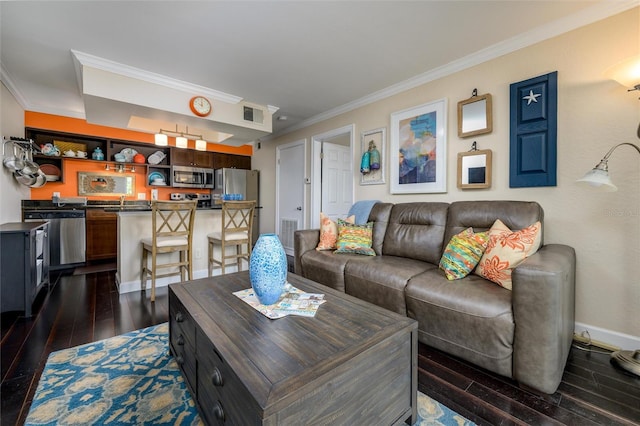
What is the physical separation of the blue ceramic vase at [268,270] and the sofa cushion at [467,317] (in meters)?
1.05

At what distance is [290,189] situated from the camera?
499 centimetres

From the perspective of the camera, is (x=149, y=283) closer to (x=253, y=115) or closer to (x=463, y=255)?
(x=253, y=115)

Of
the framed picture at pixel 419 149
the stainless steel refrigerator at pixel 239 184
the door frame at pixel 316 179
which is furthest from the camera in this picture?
the stainless steel refrigerator at pixel 239 184

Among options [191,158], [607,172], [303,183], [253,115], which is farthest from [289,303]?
[191,158]

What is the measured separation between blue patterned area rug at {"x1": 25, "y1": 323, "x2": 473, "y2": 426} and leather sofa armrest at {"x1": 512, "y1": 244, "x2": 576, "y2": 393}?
489 mm

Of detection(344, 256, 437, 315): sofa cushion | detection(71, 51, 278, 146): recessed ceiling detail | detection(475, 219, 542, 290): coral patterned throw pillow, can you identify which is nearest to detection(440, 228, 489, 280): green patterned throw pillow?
detection(475, 219, 542, 290): coral patterned throw pillow

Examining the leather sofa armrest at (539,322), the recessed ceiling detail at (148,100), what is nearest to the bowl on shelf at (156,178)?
the recessed ceiling detail at (148,100)

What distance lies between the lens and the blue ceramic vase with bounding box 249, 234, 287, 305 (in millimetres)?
1314

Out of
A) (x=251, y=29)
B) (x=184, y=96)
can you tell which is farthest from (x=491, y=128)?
(x=184, y=96)

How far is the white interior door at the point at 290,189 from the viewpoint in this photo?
15.6 ft

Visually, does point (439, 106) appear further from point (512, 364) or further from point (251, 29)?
point (512, 364)

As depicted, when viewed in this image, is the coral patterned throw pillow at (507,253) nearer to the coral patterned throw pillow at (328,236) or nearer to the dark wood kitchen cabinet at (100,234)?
the coral patterned throw pillow at (328,236)

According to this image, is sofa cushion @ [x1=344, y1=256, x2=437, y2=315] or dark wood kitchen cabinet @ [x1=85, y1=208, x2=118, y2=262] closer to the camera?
sofa cushion @ [x1=344, y1=256, x2=437, y2=315]

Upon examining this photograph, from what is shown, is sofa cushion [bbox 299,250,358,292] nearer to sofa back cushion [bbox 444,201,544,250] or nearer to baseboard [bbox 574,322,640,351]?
sofa back cushion [bbox 444,201,544,250]
